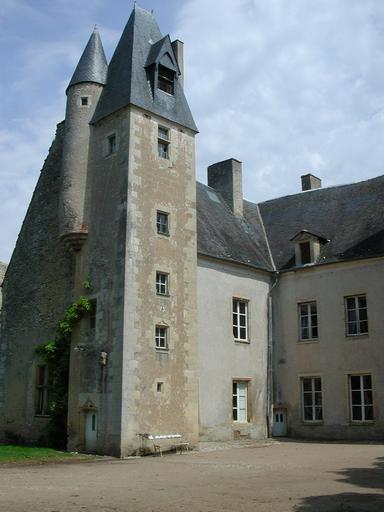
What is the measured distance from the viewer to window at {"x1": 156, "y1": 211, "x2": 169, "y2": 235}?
2070 centimetres

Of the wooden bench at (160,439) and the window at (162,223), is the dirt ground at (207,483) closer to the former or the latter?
the wooden bench at (160,439)

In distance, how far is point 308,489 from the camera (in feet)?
35.1

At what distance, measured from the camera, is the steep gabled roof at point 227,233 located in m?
23.5

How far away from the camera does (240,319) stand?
937 inches

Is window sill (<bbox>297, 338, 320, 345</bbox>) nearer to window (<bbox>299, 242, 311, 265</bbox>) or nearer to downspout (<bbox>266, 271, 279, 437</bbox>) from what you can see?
downspout (<bbox>266, 271, 279, 437</bbox>)

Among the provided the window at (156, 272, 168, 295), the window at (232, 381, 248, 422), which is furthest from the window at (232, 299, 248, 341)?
the window at (156, 272, 168, 295)

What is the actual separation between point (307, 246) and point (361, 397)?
6.22 meters

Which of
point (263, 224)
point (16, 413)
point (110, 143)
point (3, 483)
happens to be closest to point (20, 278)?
point (16, 413)

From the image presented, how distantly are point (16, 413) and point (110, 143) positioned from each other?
10687 millimetres

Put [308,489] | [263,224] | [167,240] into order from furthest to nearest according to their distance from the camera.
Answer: [263,224]
[167,240]
[308,489]

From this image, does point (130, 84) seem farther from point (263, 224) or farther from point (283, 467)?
point (283, 467)

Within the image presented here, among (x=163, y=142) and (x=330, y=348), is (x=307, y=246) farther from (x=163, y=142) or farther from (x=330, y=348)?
(x=163, y=142)

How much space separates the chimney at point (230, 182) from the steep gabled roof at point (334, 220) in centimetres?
180

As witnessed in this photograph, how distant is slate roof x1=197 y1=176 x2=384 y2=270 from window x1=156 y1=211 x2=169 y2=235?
177 cm
